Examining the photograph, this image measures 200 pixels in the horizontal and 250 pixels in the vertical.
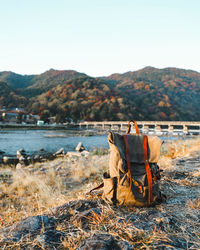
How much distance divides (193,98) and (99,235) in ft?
443

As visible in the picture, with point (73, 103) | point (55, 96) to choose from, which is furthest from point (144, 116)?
point (55, 96)

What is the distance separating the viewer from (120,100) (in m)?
105

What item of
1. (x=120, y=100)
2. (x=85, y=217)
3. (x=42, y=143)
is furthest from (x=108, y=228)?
(x=120, y=100)

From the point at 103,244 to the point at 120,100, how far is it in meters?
105

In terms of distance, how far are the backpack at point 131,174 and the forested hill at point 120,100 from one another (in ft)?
269

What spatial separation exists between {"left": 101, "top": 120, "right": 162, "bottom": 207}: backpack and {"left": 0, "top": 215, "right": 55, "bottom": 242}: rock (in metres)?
0.73

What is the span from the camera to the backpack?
219cm

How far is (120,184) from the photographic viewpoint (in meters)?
2.18

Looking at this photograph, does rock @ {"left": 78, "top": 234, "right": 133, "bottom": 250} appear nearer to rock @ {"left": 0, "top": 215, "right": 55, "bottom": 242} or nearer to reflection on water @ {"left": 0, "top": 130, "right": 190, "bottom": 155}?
rock @ {"left": 0, "top": 215, "right": 55, "bottom": 242}

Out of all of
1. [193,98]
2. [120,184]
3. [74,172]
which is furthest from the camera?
[193,98]

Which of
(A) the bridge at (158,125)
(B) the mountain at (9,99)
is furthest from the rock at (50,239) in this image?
(B) the mountain at (9,99)

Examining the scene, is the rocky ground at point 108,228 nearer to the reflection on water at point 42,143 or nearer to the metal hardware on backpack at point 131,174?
the metal hardware on backpack at point 131,174

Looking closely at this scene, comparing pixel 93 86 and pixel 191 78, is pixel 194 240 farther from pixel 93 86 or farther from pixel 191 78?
pixel 191 78

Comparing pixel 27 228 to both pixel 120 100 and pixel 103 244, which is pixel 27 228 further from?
pixel 120 100
